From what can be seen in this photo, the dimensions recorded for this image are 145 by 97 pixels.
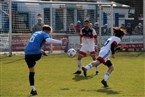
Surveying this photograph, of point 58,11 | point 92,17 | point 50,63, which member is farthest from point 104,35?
point 50,63

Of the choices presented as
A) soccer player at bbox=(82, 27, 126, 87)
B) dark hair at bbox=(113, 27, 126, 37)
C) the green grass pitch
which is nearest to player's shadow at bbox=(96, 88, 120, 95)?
the green grass pitch

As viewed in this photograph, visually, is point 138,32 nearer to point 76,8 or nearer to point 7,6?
point 76,8

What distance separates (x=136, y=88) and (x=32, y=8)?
563 inches

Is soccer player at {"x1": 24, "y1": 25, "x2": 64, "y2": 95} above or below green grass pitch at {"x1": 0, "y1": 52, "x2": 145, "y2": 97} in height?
above

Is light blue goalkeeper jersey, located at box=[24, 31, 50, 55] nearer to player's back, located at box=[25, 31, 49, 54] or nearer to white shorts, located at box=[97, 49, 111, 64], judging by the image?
player's back, located at box=[25, 31, 49, 54]

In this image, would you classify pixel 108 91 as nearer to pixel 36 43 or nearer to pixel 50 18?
pixel 36 43

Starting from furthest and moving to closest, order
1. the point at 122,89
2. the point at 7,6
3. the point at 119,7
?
the point at 119,7 < the point at 7,6 < the point at 122,89

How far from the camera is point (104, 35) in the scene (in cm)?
2573

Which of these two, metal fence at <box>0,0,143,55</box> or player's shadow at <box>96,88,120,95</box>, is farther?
metal fence at <box>0,0,143,55</box>

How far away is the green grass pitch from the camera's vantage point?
424 inches

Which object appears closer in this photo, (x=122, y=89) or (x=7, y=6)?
(x=122, y=89)

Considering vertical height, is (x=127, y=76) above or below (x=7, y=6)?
below

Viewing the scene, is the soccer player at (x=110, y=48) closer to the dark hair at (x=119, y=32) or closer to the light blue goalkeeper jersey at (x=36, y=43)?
the dark hair at (x=119, y=32)

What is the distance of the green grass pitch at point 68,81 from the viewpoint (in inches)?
424
